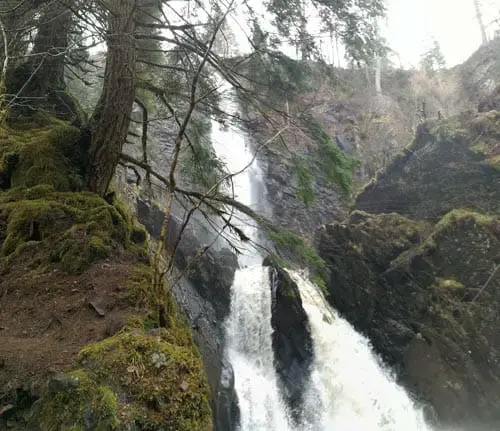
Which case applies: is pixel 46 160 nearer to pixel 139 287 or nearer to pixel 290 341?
pixel 139 287

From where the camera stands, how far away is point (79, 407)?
4.75 feet

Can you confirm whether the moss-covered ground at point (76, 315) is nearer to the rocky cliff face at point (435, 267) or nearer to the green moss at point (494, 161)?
the rocky cliff face at point (435, 267)

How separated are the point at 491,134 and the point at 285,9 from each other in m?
11.4

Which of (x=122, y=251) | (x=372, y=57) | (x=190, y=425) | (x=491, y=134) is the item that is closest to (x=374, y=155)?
(x=491, y=134)

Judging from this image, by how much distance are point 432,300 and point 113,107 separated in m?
10.4

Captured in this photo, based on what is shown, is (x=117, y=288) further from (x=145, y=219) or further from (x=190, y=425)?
(x=145, y=219)

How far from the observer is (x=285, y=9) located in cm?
498

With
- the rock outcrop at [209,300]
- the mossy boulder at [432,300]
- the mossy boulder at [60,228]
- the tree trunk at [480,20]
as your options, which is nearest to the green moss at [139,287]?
the mossy boulder at [60,228]

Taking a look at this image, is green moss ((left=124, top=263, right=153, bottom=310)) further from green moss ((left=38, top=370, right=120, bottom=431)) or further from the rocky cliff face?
the rocky cliff face

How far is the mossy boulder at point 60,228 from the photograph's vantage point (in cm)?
298

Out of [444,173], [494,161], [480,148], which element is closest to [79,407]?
[494,161]

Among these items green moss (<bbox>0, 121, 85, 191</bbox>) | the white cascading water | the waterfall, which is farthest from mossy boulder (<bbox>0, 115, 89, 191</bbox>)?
the waterfall

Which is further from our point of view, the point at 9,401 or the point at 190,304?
the point at 190,304

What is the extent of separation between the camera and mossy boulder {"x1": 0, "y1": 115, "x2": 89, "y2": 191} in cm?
385
